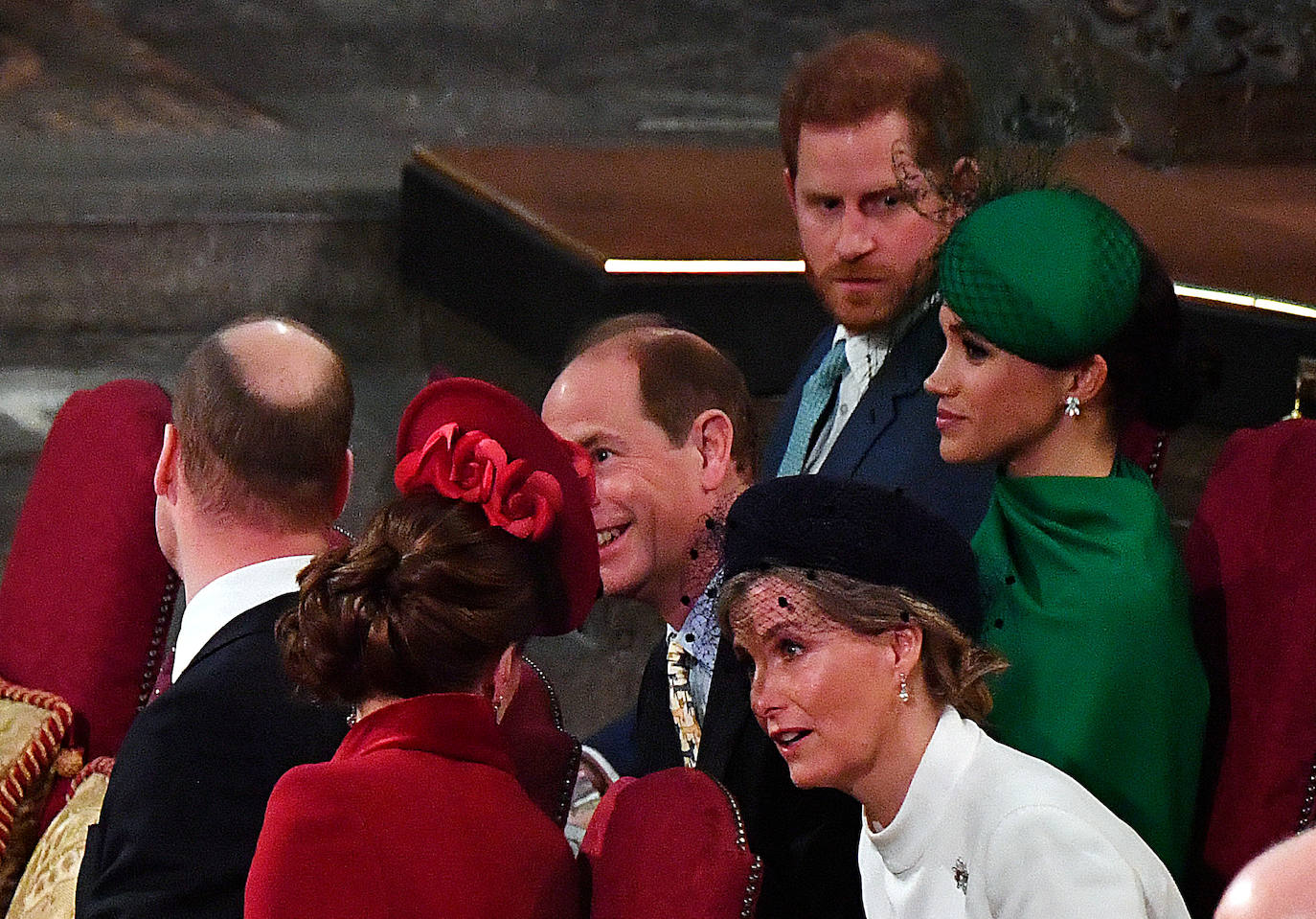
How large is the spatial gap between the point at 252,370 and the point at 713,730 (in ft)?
2.10

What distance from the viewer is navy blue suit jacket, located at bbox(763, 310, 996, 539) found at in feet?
6.93

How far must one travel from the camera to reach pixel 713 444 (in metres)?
2.29

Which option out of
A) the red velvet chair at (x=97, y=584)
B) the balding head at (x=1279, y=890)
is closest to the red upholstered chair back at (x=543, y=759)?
the red velvet chair at (x=97, y=584)

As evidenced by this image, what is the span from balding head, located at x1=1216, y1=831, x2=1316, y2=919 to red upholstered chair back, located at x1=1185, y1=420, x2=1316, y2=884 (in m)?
1.34

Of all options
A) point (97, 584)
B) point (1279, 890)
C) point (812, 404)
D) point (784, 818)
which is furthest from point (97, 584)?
point (1279, 890)

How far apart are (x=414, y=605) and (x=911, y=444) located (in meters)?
0.81

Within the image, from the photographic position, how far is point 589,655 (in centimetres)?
343

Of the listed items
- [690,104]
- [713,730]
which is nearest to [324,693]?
[713,730]

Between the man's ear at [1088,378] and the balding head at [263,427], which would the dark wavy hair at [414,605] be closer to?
the balding head at [263,427]

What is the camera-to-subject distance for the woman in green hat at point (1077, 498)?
1.80 m

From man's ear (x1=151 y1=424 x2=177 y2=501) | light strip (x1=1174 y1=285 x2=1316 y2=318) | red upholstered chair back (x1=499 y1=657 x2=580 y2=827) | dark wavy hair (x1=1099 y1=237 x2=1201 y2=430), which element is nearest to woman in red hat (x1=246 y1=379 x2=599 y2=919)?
red upholstered chair back (x1=499 y1=657 x2=580 y2=827)

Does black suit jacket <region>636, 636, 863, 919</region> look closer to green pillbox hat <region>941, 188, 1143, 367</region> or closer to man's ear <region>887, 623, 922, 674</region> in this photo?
man's ear <region>887, 623, 922, 674</region>

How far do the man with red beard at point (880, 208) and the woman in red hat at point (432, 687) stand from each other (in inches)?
25.1

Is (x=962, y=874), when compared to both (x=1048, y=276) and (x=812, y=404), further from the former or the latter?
(x=812, y=404)
